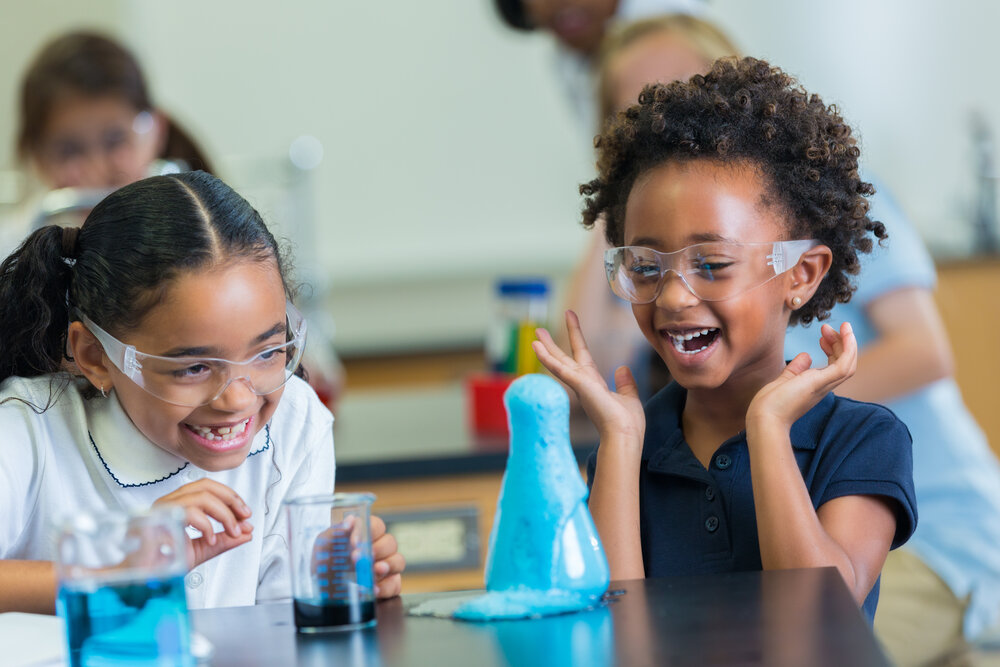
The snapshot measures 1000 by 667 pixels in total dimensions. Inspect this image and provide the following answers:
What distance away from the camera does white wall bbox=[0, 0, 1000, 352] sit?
424cm

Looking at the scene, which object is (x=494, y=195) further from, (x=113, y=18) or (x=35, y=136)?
(x=35, y=136)

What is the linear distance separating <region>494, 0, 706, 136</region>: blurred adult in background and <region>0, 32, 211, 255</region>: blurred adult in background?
2.41ft

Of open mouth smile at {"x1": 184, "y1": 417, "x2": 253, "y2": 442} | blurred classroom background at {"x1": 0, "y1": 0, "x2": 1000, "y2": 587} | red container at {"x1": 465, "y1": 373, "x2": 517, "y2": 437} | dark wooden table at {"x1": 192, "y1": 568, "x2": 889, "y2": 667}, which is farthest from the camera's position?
blurred classroom background at {"x1": 0, "y1": 0, "x2": 1000, "y2": 587}

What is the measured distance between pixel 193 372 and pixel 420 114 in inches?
127

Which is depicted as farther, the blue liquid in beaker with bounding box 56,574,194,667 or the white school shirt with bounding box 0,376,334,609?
the white school shirt with bounding box 0,376,334,609

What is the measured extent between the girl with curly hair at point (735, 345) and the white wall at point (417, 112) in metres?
2.94

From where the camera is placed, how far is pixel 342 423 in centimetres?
245

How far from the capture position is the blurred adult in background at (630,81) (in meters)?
2.02

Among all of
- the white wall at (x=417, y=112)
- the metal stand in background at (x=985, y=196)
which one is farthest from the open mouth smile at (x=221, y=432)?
the white wall at (x=417, y=112)

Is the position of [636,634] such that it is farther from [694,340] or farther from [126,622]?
[694,340]

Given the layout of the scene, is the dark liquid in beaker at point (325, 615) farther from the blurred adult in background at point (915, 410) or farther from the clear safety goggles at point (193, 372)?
the blurred adult in background at point (915, 410)

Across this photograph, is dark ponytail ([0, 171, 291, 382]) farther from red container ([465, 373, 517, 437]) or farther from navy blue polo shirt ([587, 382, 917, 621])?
red container ([465, 373, 517, 437])

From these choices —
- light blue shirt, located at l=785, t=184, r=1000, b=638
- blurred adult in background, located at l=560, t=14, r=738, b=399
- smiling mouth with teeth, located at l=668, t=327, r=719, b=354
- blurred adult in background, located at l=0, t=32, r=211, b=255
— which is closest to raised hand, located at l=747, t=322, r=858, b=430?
smiling mouth with teeth, located at l=668, t=327, r=719, b=354

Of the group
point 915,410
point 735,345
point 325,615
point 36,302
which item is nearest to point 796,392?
point 735,345
